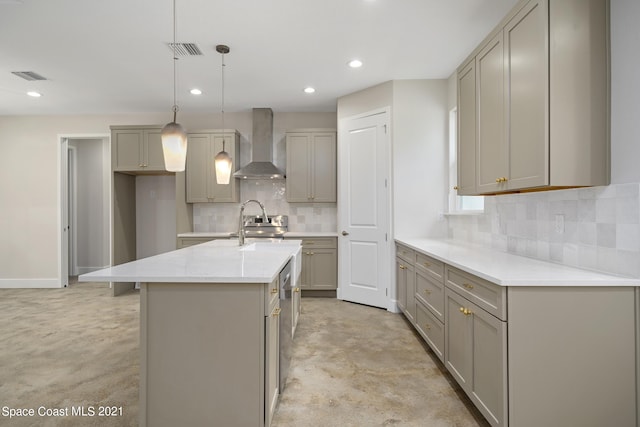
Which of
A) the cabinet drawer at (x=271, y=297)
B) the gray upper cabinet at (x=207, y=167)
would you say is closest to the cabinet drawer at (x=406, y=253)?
the cabinet drawer at (x=271, y=297)

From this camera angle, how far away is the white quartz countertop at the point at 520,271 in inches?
63.9

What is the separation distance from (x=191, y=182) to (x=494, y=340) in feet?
14.7

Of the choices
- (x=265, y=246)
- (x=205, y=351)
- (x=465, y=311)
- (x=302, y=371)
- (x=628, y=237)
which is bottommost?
(x=302, y=371)

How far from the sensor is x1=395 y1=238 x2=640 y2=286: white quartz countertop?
1624 millimetres

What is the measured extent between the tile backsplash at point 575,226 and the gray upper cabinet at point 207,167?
3523mm

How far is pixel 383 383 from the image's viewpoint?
7.86 ft

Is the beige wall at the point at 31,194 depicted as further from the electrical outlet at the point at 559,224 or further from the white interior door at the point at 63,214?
the electrical outlet at the point at 559,224

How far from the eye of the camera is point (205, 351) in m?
1.73

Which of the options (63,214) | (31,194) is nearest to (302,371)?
(63,214)

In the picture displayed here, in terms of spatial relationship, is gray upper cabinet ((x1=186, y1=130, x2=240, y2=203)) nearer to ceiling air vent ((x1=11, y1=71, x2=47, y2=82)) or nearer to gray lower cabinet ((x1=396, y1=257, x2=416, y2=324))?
ceiling air vent ((x1=11, y1=71, x2=47, y2=82))

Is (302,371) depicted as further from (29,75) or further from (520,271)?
(29,75)

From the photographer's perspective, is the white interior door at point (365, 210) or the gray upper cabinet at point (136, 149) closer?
the white interior door at point (365, 210)

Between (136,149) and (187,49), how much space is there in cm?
231

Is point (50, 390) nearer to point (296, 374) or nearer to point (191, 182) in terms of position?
point (296, 374)
